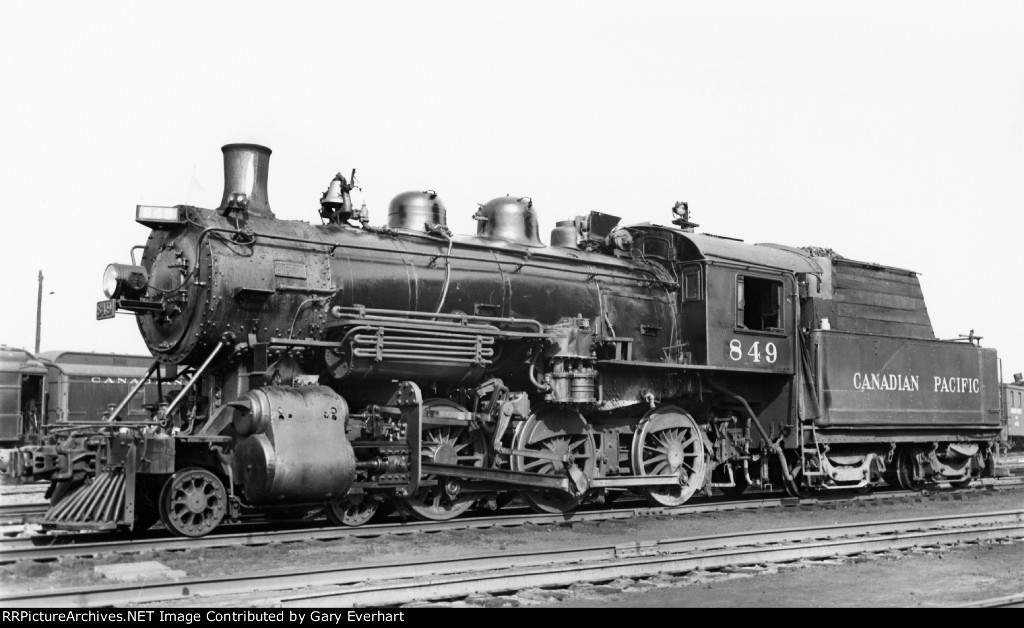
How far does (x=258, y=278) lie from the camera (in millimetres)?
9180

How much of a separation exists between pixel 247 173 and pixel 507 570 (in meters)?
4.95


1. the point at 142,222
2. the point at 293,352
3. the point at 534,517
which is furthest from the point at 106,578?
the point at 534,517

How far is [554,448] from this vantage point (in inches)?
435

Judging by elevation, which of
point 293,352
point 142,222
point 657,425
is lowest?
point 657,425

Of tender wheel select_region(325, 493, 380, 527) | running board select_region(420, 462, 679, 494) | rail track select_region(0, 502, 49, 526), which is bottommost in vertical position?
rail track select_region(0, 502, 49, 526)

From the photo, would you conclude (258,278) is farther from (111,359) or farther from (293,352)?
(111,359)

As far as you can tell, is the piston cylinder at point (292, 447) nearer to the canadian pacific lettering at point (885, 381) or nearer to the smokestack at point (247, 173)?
the smokestack at point (247, 173)

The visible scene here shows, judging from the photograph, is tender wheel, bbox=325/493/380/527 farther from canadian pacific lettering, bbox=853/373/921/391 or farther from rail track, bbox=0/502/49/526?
canadian pacific lettering, bbox=853/373/921/391

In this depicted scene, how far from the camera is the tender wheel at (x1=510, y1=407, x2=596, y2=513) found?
10711 millimetres

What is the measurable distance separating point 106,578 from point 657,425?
6.79 m

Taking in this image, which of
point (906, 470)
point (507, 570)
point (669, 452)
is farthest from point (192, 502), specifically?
point (906, 470)

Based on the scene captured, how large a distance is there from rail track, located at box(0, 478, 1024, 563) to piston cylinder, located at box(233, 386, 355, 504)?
43 centimetres

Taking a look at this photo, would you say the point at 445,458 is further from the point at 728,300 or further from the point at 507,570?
the point at 728,300

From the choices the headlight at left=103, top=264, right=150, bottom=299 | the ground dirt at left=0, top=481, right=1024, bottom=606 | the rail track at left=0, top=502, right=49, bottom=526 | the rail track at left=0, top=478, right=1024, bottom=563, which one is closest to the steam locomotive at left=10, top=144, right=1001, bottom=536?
the headlight at left=103, top=264, right=150, bottom=299
